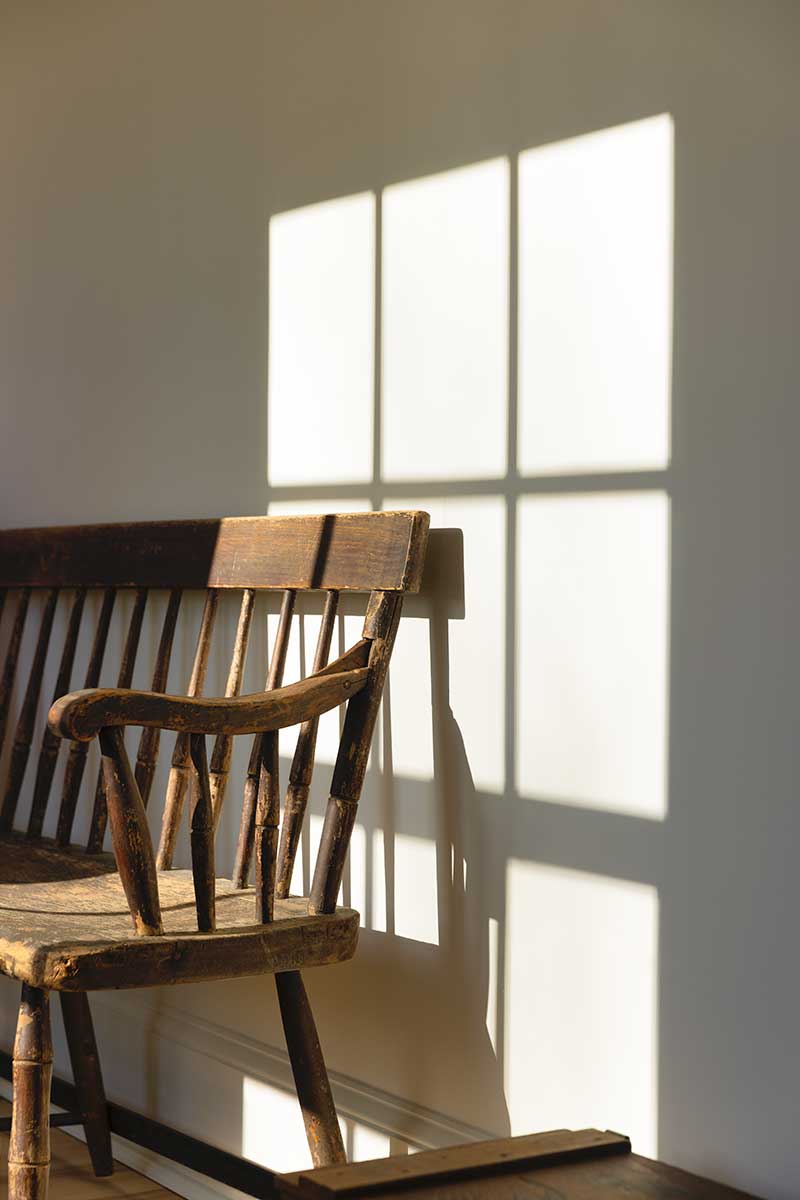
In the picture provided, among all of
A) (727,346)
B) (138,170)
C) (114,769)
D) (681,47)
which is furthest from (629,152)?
(138,170)

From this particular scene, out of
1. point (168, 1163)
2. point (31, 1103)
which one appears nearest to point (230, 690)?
point (31, 1103)

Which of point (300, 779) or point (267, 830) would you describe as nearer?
point (267, 830)

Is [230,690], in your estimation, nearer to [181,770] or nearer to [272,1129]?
[181,770]

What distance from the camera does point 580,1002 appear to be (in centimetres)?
165

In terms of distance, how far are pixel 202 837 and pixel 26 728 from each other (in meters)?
0.99

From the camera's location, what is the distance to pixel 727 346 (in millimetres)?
1494

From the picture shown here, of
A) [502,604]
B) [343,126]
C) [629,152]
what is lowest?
[502,604]

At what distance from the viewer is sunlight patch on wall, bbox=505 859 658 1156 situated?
62.1 inches

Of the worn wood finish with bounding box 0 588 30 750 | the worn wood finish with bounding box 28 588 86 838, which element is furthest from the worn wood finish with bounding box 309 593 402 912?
the worn wood finish with bounding box 0 588 30 750

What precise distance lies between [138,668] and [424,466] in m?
0.77

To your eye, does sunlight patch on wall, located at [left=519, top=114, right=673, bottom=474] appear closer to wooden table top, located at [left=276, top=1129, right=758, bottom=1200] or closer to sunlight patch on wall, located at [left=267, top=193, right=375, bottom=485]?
sunlight patch on wall, located at [left=267, top=193, right=375, bottom=485]

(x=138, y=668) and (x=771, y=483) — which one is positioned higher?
(x=771, y=483)

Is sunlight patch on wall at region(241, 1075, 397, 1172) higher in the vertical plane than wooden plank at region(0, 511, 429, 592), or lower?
lower

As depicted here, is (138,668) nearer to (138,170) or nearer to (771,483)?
(138,170)
